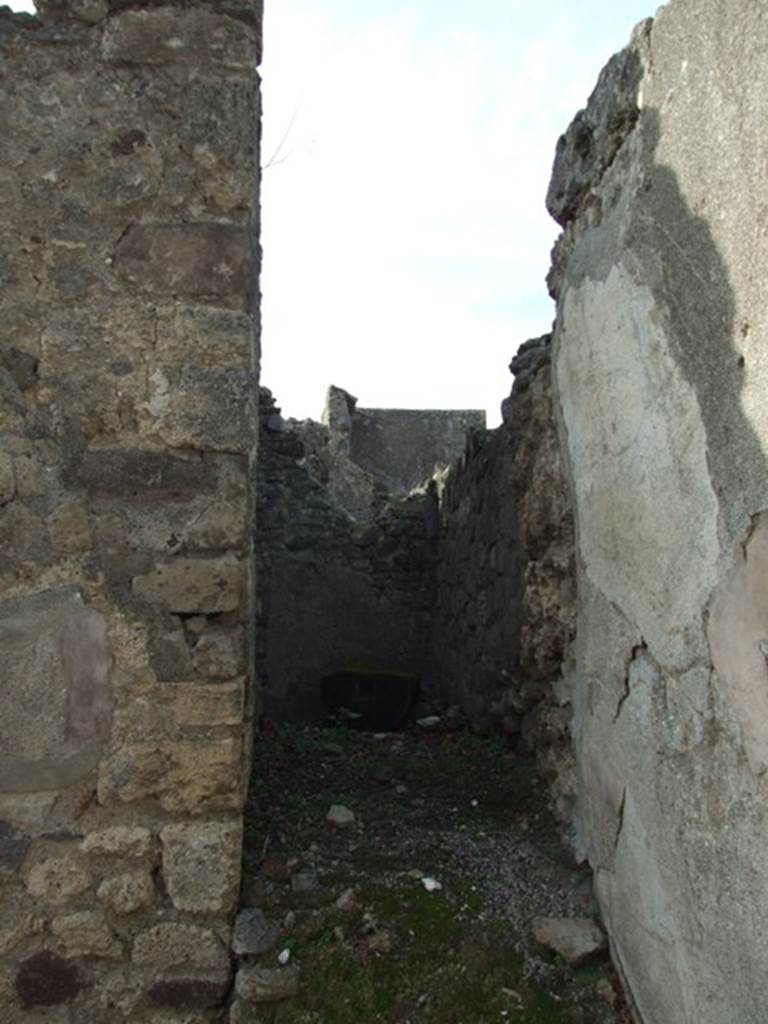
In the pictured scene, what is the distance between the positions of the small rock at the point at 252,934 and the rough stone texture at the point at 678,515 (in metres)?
0.87

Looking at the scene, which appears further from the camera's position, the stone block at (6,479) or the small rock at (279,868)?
the small rock at (279,868)

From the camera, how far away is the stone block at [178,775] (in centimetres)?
255

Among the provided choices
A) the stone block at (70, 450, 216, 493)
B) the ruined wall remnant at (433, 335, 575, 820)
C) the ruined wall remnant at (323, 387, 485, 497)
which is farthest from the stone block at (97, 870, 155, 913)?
the ruined wall remnant at (323, 387, 485, 497)

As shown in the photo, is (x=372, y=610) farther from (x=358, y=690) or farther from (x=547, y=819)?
(x=547, y=819)

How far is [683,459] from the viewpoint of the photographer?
7.11 feet

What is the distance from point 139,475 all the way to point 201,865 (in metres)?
1.00

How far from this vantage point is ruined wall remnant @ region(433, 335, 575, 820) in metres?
3.17

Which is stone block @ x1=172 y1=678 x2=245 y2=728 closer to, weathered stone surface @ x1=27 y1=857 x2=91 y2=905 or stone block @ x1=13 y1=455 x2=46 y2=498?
weathered stone surface @ x1=27 y1=857 x2=91 y2=905

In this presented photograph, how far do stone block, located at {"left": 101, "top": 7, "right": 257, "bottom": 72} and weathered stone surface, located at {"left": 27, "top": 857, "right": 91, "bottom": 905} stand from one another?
6.70 ft

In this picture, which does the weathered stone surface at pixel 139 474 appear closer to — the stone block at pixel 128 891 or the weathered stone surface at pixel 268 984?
the stone block at pixel 128 891

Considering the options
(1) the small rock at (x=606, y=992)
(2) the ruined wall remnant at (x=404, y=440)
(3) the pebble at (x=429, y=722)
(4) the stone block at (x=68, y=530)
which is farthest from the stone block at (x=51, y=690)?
(2) the ruined wall remnant at (x=404, y=440)

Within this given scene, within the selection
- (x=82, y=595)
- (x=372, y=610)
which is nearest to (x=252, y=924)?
(x=82, y=595)

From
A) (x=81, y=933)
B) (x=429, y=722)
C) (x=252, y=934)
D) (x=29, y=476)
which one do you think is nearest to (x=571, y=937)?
(x=252, y=934)

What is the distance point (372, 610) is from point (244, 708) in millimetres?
3808
